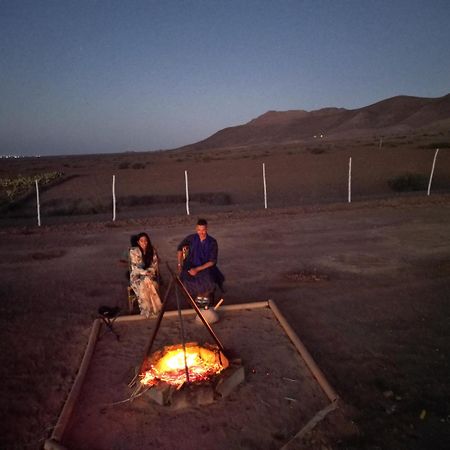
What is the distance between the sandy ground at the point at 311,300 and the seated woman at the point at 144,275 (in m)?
0.88

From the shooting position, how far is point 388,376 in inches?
168

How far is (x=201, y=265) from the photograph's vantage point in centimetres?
584

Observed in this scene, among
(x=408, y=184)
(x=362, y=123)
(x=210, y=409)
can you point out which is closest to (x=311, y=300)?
(x=210, y=409)

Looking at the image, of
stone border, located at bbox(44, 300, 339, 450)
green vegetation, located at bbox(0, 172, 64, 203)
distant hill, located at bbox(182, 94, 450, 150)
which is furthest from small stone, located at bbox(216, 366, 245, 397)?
distant hill, located at bbox(182, 94, 450, 150)

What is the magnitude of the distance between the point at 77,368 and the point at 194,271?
195 cm

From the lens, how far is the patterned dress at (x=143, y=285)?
5531mm

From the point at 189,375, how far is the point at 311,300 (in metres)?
2.82

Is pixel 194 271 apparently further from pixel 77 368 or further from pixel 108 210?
pixel 108 210

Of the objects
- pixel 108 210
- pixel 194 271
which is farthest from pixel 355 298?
pixel 108 210

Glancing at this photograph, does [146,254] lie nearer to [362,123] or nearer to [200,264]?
[200,264]

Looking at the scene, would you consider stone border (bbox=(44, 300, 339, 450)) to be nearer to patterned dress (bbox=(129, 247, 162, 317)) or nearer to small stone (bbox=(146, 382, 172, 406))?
patterned dress (bbox=(129, 247, 162, 317))

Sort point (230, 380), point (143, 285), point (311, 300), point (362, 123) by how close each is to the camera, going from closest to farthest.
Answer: point (230, 380) < point (143, 285) < point (311, 300) < point (362, 123)

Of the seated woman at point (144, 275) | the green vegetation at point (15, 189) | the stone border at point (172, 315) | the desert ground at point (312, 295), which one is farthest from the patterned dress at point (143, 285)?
the green vegetation at point (15, 189)

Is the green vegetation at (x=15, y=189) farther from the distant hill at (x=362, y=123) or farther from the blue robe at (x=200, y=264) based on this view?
the distant hill at (x=362, y=123)
